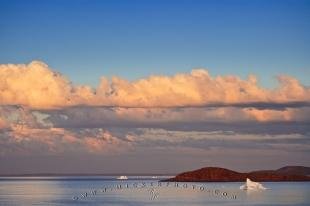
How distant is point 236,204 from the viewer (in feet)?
367

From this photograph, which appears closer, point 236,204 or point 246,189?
point 236,204

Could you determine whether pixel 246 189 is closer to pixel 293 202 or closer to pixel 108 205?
pixel 293 202

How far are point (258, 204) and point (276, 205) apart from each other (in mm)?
3304

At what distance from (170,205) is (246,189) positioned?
7185 centimetres

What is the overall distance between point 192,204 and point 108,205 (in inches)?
521

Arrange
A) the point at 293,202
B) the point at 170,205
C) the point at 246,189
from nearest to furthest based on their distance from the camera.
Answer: the point at 170,205, the point at 293,202, the point at 246,189

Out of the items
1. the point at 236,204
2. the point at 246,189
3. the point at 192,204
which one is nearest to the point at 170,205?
the point at 192,204

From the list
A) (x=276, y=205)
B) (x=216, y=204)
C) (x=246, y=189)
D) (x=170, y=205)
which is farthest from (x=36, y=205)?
(x=246, y=189)

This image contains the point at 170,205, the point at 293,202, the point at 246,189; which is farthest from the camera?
the point at 246,189

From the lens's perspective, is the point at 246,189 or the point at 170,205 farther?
the point at 246,189

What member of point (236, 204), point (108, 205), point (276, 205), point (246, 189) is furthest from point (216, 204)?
point (246, 189)

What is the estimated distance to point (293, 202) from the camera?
377 feet

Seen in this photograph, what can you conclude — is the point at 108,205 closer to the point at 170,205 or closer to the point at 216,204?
the point at 170,205

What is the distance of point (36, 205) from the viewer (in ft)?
355
